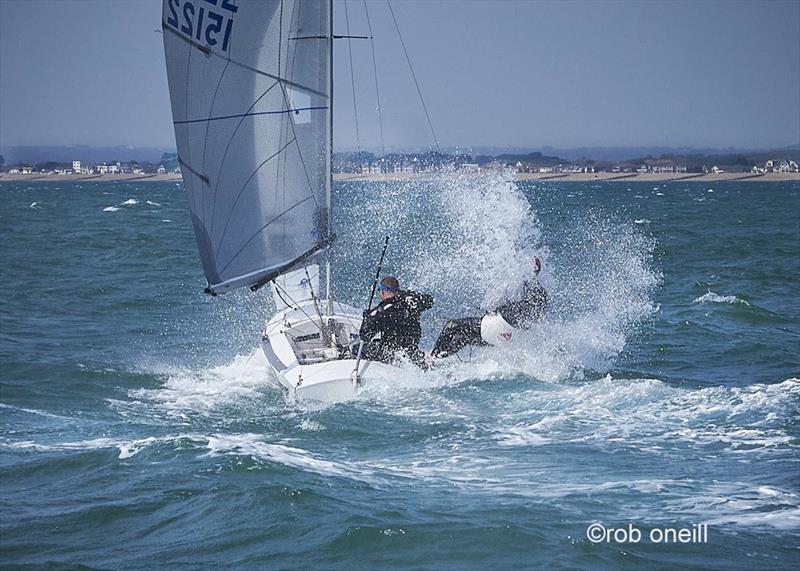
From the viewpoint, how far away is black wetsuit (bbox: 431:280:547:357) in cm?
1265

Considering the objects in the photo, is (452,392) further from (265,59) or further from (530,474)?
(265,59)

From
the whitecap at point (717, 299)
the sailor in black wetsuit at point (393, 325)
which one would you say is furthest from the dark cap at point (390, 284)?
the whitecap at point (717, 299)

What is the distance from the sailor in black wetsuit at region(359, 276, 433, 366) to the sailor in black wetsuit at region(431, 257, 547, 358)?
2.19 feet

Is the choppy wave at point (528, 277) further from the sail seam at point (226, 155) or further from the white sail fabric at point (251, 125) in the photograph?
the sail seam at point (226, 155)

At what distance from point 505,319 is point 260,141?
360 centimetres

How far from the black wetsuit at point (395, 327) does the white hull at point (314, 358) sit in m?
0.29

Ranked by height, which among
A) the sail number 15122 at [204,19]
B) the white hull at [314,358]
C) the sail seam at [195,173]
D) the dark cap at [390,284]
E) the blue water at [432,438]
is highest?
the sail number 15122 at [204,19]

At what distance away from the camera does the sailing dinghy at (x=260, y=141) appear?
12258mm

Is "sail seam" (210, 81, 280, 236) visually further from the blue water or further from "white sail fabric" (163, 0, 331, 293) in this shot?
the blue water

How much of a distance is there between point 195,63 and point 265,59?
81cm

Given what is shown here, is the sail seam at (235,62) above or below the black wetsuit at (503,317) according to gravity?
above

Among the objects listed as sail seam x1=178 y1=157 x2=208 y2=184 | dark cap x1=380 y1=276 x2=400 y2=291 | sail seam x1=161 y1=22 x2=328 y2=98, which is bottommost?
dark cap x1=380 y1=276 x2=400 y2=291

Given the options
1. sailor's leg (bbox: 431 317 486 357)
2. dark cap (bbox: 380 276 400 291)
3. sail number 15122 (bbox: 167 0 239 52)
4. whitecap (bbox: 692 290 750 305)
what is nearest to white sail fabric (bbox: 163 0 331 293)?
sail number 15122 (bbox: 167 0 239 52)

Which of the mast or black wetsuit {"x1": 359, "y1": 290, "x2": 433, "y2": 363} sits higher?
the mast
